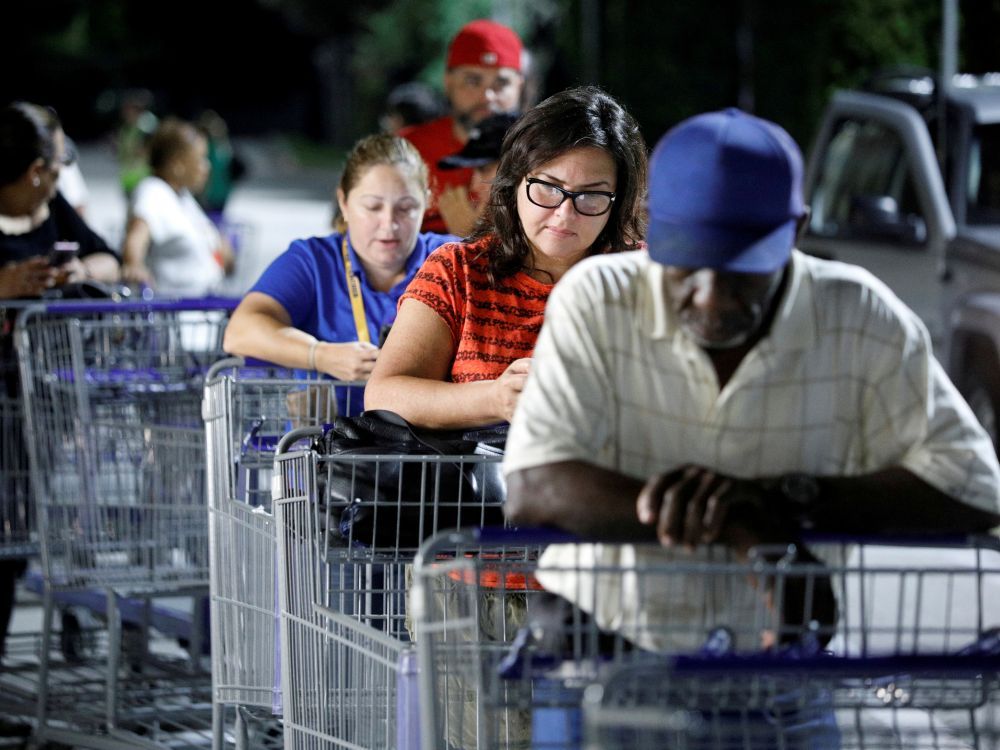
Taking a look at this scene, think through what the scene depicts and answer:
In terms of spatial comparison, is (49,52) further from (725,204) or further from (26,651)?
(725,204)

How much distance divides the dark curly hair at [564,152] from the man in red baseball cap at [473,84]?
3.07 m

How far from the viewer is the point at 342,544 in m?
3.61

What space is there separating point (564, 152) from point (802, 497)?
1490 millimetres

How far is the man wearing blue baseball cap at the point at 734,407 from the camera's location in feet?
8.38

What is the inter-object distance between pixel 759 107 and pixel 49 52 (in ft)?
145

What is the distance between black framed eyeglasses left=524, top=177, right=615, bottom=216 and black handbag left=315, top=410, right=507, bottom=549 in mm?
557

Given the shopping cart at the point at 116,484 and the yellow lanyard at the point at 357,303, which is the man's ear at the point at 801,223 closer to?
the yellow lanyard at the point at 357,303

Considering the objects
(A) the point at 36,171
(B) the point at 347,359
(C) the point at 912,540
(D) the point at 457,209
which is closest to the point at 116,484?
(B) the point at 347,359

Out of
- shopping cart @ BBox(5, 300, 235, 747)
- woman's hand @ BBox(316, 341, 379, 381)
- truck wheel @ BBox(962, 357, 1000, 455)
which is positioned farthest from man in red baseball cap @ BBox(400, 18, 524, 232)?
truck wheel @ BBox(962, 357, 1000, 455)

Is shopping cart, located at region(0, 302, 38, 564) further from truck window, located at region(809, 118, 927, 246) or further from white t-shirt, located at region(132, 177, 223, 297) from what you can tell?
truck window, located at region(809, 118, 927, 246)

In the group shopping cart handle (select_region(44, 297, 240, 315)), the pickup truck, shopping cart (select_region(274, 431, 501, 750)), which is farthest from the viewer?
the pickup truck

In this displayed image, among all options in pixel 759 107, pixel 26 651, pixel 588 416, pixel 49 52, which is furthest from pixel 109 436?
pixel 49 52

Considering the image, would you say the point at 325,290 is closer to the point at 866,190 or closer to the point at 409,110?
the point at 866,190

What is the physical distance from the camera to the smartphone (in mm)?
6570
